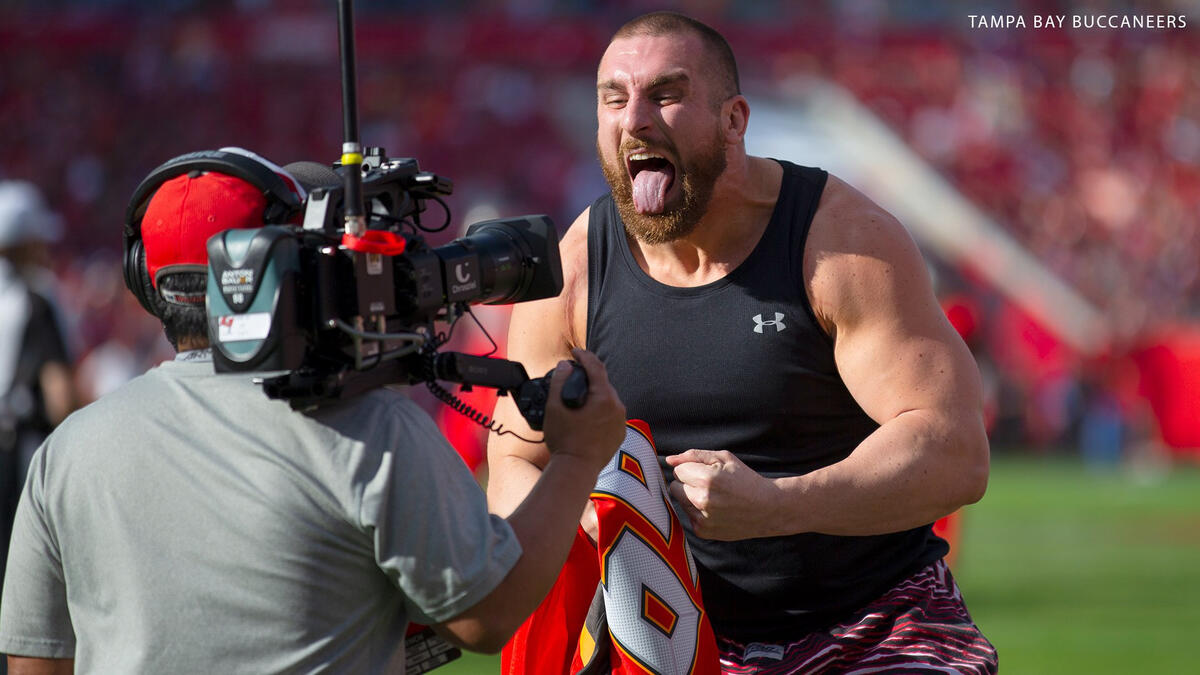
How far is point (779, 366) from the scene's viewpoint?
3412mm

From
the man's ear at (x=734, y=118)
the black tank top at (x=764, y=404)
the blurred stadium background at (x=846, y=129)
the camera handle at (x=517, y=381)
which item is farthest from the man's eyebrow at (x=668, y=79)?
the blurred stadium background at (x=846, y=129)

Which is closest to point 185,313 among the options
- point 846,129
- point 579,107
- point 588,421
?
point 588,421

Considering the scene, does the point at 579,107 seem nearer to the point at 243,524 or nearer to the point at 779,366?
the point at 779,366

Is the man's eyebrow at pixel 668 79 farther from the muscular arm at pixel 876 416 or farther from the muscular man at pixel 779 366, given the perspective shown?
the muscular arm at pixel 876 416

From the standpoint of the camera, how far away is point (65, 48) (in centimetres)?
2447

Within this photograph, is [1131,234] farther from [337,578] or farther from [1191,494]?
[337,578]

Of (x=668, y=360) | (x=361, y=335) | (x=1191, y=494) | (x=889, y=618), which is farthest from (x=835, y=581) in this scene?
(x=1191, y=494)

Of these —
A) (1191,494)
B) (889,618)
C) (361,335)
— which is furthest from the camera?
(1191,494)

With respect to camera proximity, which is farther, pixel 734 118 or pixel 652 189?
pixel 734 118

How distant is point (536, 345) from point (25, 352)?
383cm

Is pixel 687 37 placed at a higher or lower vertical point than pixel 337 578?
higher

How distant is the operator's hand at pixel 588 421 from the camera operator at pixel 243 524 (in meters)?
0.12

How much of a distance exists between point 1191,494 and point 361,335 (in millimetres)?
15544

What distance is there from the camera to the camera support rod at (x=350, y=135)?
2336mm
